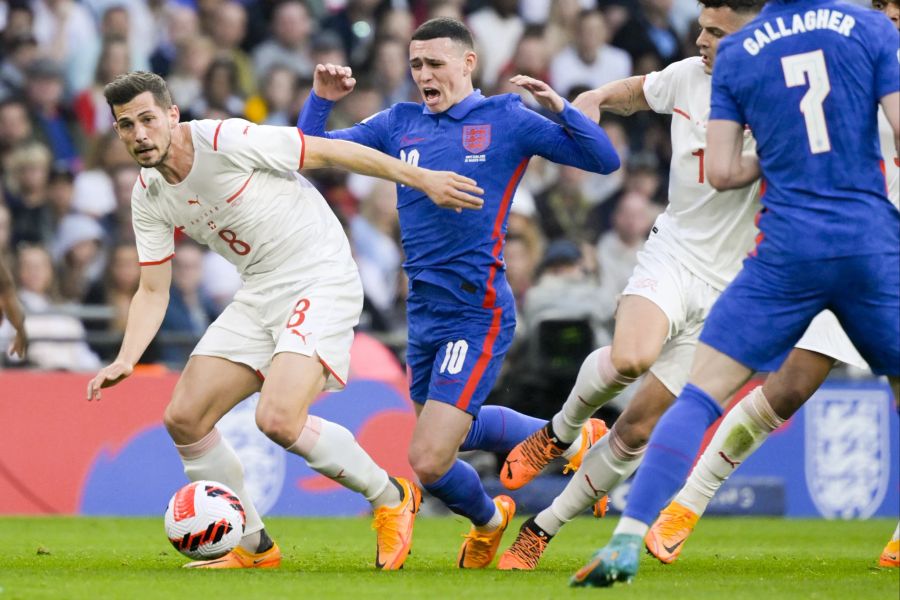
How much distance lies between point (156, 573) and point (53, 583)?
664mm

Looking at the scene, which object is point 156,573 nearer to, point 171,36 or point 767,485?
point 767,485

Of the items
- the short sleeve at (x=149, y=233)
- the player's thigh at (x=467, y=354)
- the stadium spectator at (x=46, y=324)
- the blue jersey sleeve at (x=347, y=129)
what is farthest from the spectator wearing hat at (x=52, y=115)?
the player's thigh at (x=467, y=354)

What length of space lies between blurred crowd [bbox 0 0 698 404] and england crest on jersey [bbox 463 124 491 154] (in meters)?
4.54

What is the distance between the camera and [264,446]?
11.0m

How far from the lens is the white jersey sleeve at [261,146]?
6.93 m

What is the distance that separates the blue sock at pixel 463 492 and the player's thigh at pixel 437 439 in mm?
59

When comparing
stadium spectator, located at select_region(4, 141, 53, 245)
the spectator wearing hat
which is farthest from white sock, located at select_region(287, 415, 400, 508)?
the spectator wearing hat

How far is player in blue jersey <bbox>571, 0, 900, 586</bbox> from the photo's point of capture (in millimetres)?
5449

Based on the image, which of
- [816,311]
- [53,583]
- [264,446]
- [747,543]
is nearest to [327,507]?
[264,446]

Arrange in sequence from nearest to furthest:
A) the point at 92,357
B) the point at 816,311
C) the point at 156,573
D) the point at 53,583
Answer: the point at 816,311 < the point at 53,583 < the point at 156,573 < the point at 92,357

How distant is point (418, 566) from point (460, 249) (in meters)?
1.65

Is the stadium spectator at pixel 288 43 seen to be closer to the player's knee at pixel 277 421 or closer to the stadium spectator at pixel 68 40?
the stadium spectator at pixel 68 40

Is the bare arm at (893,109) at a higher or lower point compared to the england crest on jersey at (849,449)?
higher

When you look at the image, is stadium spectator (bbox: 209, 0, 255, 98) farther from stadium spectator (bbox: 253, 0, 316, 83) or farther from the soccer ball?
the soccer ball
